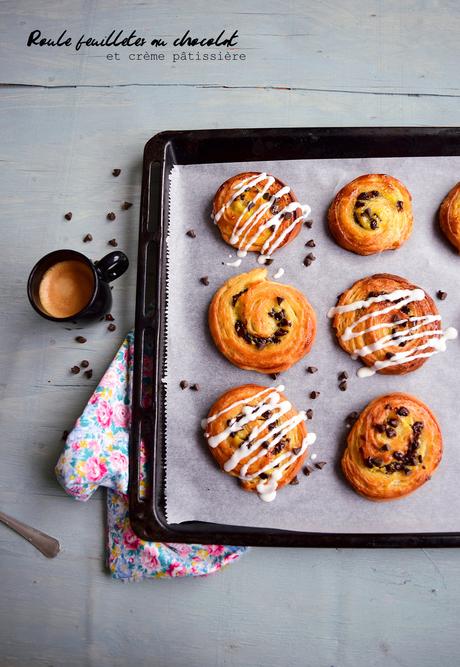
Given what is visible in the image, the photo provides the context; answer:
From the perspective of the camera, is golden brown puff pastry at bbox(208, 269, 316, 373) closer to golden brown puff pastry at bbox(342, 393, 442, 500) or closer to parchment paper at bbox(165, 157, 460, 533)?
parchment paper at bbox(165, 157, 460, 533)

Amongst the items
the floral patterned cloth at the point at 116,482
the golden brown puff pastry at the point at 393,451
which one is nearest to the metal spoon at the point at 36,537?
the floral patterned cloth at the point at 116,482

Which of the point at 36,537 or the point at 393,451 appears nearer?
the point at 393,451

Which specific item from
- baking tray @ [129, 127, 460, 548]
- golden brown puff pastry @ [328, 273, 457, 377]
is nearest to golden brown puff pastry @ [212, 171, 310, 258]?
baking tray @ [129, 127, 460, 548]

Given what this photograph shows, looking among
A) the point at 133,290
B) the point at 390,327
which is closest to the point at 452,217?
the point at 390,327

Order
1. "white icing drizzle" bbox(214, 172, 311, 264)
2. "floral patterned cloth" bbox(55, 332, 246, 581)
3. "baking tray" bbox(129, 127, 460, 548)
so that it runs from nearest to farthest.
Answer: "baking tray" bbox(129, 127, 460, 548), "floral patterned cloth" bbox(55, 332, 246, 581), "white icing drizzle" bbox(214, 172, 311, 264)

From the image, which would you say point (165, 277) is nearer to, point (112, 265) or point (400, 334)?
point (112, 265)

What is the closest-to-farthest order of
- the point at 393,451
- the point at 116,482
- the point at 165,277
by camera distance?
1. the point at 393,451
2. the point at 116,482
3. the point at 165,277

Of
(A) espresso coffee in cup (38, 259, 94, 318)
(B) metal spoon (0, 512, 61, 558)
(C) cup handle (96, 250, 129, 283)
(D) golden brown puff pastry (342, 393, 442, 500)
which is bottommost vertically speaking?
(B) metal spoon (0, 512, 61, 558)
